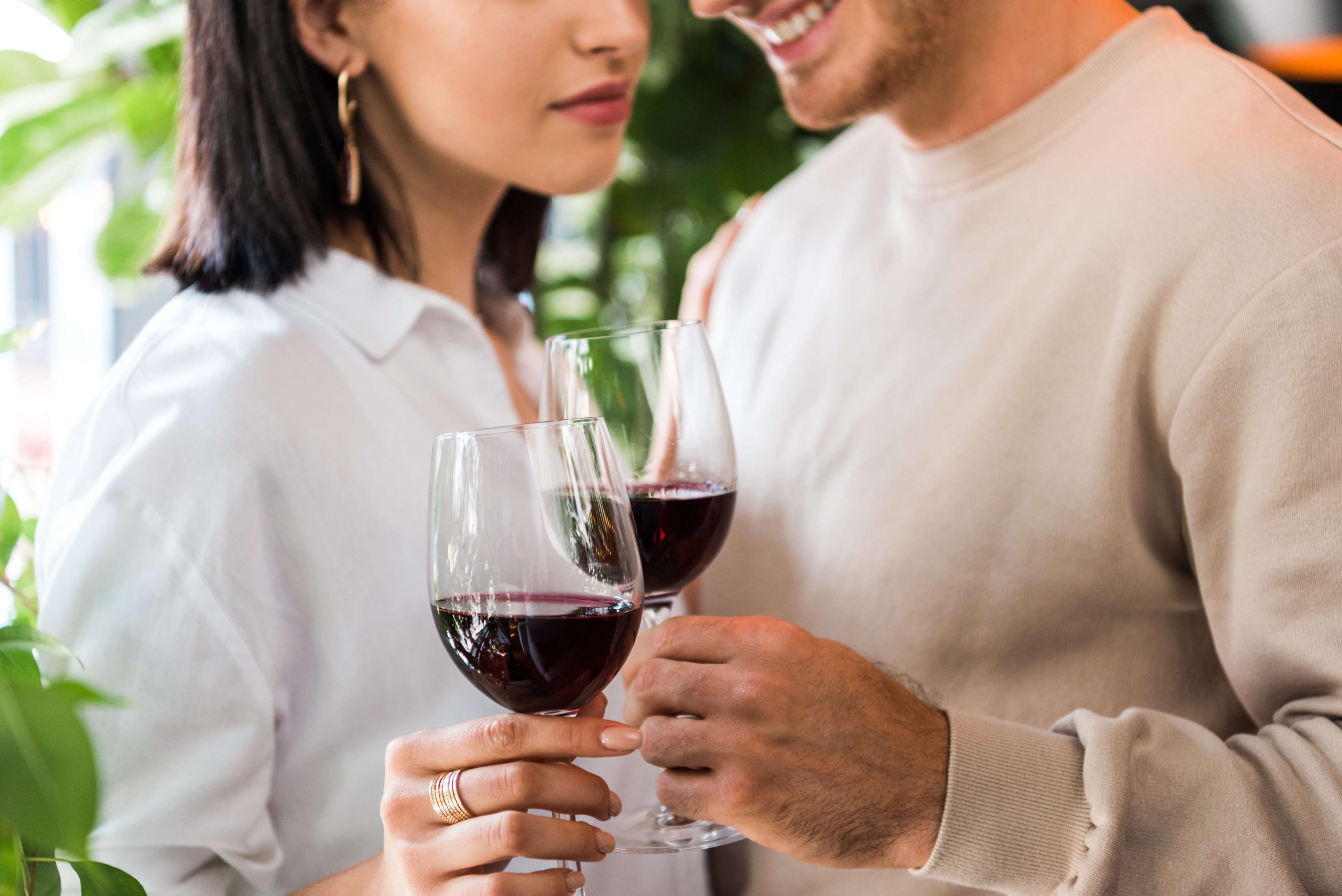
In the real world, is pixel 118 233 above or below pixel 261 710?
above

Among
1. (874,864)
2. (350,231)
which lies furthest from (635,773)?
(350,231)

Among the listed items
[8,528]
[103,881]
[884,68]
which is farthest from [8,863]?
[884,68]

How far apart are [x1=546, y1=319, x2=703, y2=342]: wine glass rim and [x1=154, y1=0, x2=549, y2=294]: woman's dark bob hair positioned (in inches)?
12.5

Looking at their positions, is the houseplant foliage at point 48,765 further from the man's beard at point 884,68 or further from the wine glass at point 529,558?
the man's beard at point 884,68

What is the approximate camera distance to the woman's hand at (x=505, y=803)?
0.83m

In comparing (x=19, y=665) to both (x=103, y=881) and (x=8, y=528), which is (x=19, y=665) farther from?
(x=8, y=528)

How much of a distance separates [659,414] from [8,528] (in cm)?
61

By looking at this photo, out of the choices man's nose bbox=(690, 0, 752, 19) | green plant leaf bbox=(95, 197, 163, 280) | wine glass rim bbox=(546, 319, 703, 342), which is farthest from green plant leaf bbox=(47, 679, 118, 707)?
green plant leaf bbox=(95, 197, 163, 280)

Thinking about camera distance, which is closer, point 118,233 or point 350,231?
point 350,231

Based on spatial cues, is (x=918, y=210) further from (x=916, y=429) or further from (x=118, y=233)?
(x=118, y=233)

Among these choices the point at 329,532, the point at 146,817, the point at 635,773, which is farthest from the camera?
the point at 635,773

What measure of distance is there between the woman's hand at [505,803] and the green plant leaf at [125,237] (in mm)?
1372

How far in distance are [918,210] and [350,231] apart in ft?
2.51

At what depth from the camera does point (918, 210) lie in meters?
1.54
